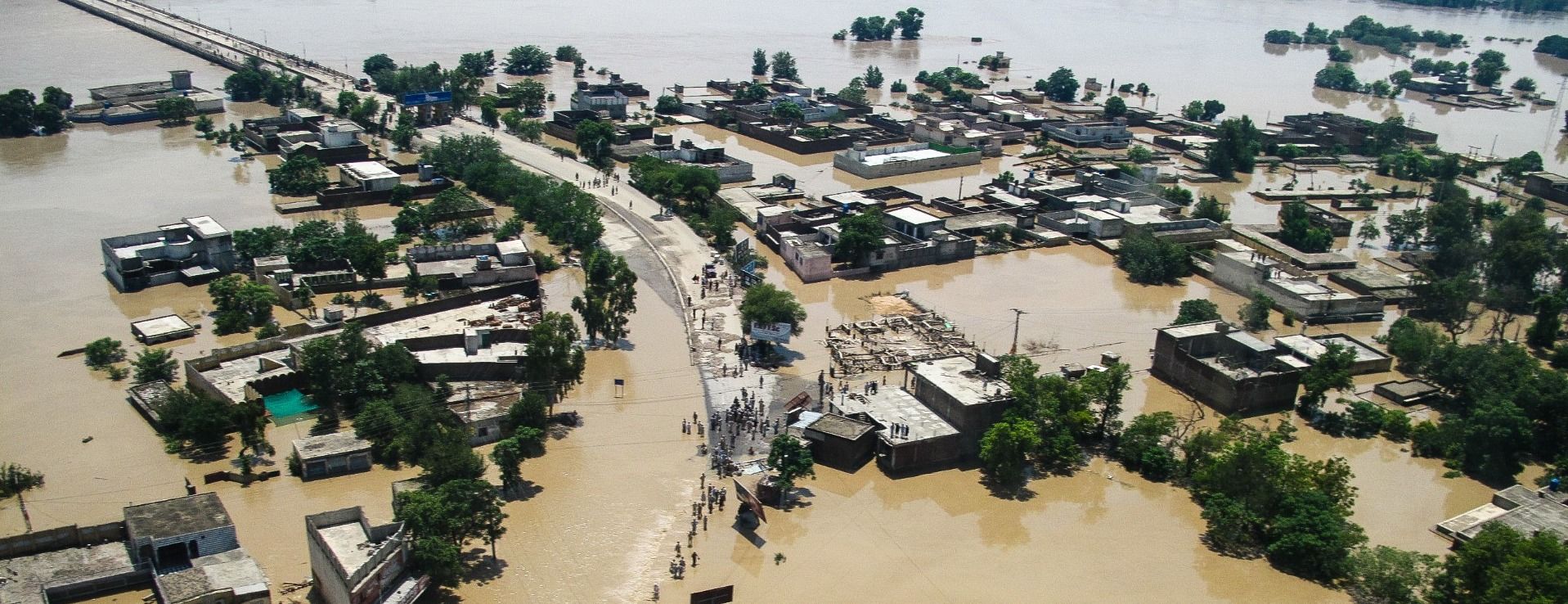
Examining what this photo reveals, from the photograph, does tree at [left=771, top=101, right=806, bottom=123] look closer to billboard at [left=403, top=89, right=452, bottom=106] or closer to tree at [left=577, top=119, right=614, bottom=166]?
tree at [left=577, top=119, right=614, bottom=166]

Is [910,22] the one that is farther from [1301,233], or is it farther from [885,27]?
[1301,233]

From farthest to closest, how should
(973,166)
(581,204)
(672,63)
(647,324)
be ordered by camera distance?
1. (672,63)
2. (973,166)
3. (581,204)
4. (647,324)

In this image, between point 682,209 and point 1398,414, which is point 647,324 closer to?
point 682,209

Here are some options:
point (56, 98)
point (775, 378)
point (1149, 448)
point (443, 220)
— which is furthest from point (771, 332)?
point (56, 98)

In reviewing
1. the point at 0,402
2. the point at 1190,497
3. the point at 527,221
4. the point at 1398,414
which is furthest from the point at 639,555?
the point at 527,221

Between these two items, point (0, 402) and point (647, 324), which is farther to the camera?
point (647, 324)

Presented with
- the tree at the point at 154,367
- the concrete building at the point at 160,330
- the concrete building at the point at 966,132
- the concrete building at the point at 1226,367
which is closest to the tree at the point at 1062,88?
the concrete building at the point at 966,132
